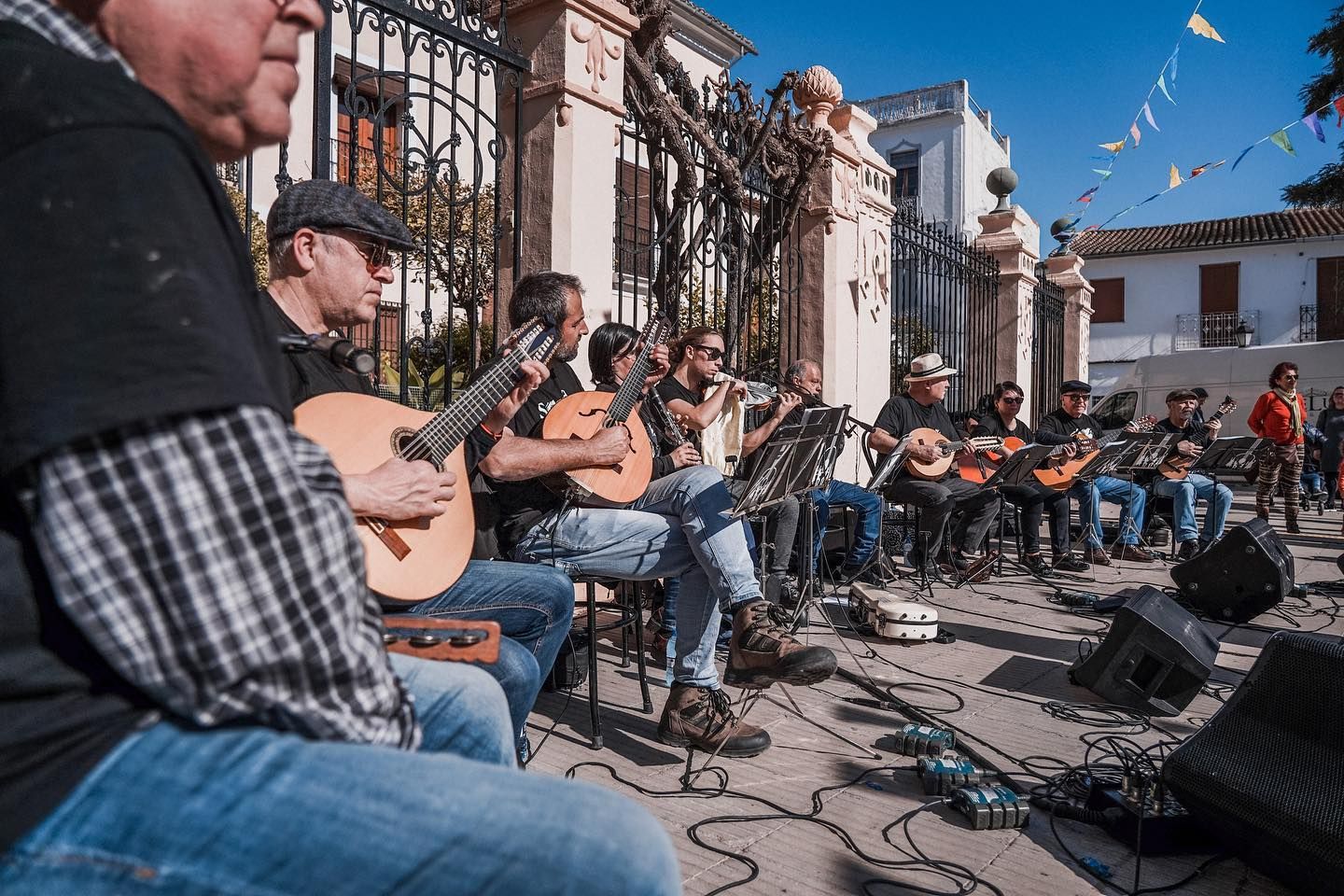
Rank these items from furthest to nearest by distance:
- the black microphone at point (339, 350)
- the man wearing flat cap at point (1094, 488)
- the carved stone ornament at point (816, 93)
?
1. the man wearing flat cap at point (1094, 488)
2. the carved stone ornament at point (816, 93)
3. the black microphone at point (339, 350)

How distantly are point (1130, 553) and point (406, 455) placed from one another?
919 cm

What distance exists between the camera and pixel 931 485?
769 cm

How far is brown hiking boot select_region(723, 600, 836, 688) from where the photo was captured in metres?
3.58

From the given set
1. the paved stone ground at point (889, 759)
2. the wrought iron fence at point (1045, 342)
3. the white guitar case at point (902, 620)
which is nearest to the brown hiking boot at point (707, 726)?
the paved stone ground at point (889, 759)

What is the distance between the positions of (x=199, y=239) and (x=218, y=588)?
0.33m

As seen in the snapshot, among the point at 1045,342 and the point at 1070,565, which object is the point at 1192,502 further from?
the point at 1045,342

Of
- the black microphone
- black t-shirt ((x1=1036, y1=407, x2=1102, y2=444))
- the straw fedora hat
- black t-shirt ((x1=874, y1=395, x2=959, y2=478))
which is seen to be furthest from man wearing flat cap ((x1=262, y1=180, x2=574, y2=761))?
black t-shirt ((x1=1036, y1=407, x2=1102, y2=444))

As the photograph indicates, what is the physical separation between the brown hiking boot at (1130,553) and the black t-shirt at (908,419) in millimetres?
2847

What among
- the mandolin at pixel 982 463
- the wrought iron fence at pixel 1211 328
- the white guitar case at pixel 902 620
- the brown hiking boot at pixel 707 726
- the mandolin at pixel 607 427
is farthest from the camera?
the wrought iron fence at pixel 1211 328

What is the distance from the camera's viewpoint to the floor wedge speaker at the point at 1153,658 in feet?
13.4

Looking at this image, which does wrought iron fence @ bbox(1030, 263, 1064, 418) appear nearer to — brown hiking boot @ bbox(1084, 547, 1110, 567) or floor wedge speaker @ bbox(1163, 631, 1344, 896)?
brown hiking boot @ bbox(1084, 547, 1110, 567)

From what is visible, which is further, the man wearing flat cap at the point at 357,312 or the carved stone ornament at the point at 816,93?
the carved stone ornament at the point at 816,93

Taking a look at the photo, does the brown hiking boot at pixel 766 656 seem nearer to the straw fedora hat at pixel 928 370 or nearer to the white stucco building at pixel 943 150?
the straw fedora hat at pixel 928 370

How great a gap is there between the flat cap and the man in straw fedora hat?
5.43 metres
